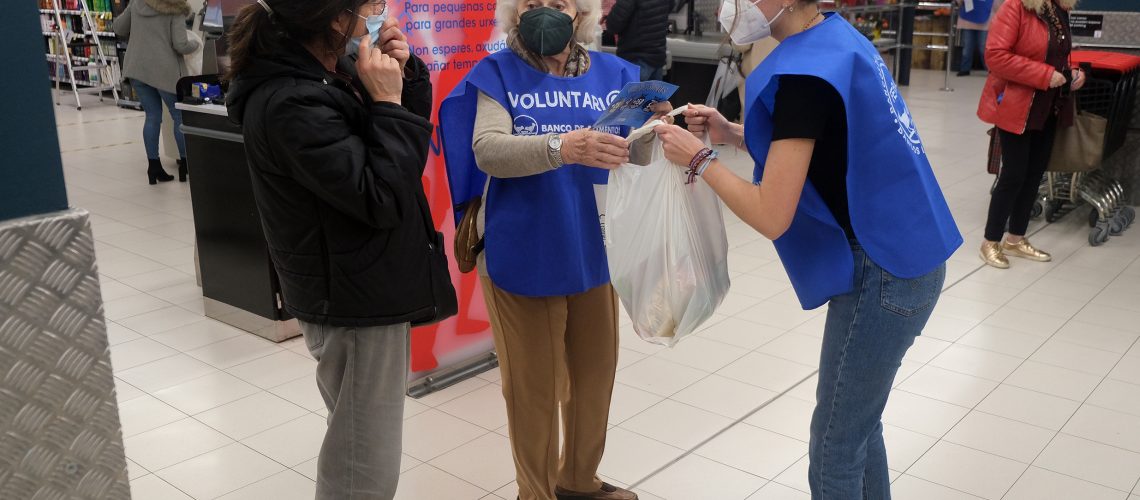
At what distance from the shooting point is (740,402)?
3.69 metres

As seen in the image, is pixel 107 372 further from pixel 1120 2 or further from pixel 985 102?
pixel 1120 2

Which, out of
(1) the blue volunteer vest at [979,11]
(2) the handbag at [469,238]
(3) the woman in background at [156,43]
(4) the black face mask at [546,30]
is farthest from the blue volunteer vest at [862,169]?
(1) the blue volunteer vest at [979,11]

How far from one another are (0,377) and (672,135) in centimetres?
132

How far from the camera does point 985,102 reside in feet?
16.9

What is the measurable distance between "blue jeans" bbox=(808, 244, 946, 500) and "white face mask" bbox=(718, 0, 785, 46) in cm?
50

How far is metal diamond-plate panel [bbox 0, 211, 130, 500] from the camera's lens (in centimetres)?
141

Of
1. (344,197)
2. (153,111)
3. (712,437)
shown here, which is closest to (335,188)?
(344,197)

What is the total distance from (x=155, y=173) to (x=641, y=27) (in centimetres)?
402

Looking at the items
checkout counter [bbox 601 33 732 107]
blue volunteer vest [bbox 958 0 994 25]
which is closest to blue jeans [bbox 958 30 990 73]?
Answer: blue volunteer vest [bbox 958 0 994 25]

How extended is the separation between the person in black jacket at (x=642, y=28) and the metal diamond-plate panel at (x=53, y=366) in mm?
6790

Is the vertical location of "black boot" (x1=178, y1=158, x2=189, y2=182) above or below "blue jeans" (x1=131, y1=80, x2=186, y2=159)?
below

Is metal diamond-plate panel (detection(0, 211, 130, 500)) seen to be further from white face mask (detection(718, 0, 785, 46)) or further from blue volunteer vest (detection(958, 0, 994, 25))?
blue volunteer vest (detection(958, 0, 994, 25))

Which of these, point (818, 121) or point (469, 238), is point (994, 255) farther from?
point (818, 121)

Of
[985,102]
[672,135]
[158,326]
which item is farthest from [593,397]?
[985,102]
